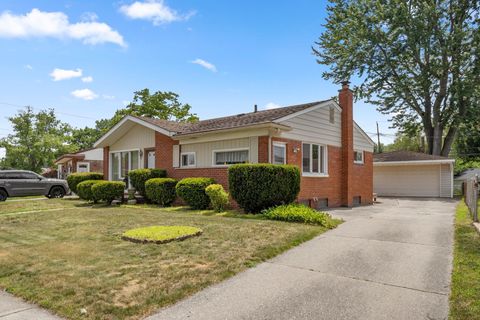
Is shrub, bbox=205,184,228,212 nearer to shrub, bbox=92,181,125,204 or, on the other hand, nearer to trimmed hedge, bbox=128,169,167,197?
trimmed hedge, bbox=128,169,167,197

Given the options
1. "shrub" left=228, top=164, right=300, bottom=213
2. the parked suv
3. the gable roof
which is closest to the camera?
"shrub" left=228, top=164, right=300, bottom=213

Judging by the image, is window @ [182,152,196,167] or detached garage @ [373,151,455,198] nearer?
window @ [182,152,196,167]

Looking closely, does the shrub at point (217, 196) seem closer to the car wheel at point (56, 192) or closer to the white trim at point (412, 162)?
the car wheel at point (56, 192)

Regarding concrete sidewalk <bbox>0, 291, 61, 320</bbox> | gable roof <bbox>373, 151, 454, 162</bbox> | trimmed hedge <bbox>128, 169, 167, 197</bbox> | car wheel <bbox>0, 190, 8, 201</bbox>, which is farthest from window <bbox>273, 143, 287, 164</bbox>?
gable roof <bbox>373, 151, 454, 162</bbox>

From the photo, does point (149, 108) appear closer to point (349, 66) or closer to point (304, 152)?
point (349, 66)

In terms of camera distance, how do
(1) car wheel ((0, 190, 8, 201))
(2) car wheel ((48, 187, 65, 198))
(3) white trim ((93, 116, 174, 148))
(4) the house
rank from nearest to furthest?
(4) the house
(3) white trim ((93, 116, 174, 148))
(1) car wheel ((0, 190, 8, 201))
(2) car wheel ((48, 187, 65, 198))

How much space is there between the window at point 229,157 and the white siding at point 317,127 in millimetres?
1732

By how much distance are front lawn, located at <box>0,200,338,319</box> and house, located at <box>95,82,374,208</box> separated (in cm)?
423

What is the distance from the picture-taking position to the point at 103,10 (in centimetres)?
1273

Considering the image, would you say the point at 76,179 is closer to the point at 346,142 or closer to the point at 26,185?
the point at 26,185

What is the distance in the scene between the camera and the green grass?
3.68 m

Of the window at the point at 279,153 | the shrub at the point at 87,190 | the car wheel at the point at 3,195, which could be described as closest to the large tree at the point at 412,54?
the window at the point at 279,153

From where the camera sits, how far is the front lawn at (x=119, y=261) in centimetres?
394

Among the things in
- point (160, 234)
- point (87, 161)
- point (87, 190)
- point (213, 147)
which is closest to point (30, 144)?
point (87, 161)
